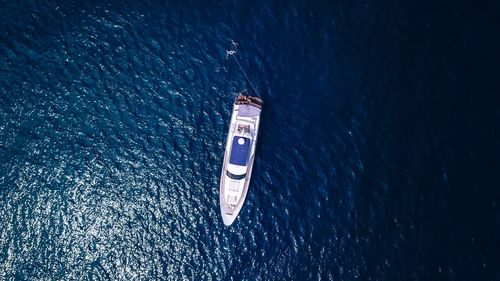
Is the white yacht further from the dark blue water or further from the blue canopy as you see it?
the dark blue water

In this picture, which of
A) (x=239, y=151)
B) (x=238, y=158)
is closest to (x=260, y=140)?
(x=239, y=151)

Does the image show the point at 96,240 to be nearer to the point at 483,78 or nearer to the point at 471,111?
the point at 471,111

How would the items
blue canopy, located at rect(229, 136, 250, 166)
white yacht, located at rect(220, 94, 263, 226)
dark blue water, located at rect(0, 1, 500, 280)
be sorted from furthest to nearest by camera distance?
blue canopy, located at rect(229, 136, 250, 166) → white yacht, located at rect(220, 94, 263, 226) → dark blue water, located at rect(0, 1, 500, 280)

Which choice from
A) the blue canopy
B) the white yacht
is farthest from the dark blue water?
the blue canopy

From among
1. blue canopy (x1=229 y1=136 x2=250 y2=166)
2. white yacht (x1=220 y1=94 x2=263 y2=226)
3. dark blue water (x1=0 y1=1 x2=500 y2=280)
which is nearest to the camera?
dark blue water (x1=0 y1=1 x2=500 y2=280)

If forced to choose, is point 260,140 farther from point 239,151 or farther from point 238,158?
point 238,158

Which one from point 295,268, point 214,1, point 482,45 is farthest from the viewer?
point 214,1

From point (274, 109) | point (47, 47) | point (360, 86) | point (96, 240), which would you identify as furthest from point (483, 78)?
point (47, 47)
